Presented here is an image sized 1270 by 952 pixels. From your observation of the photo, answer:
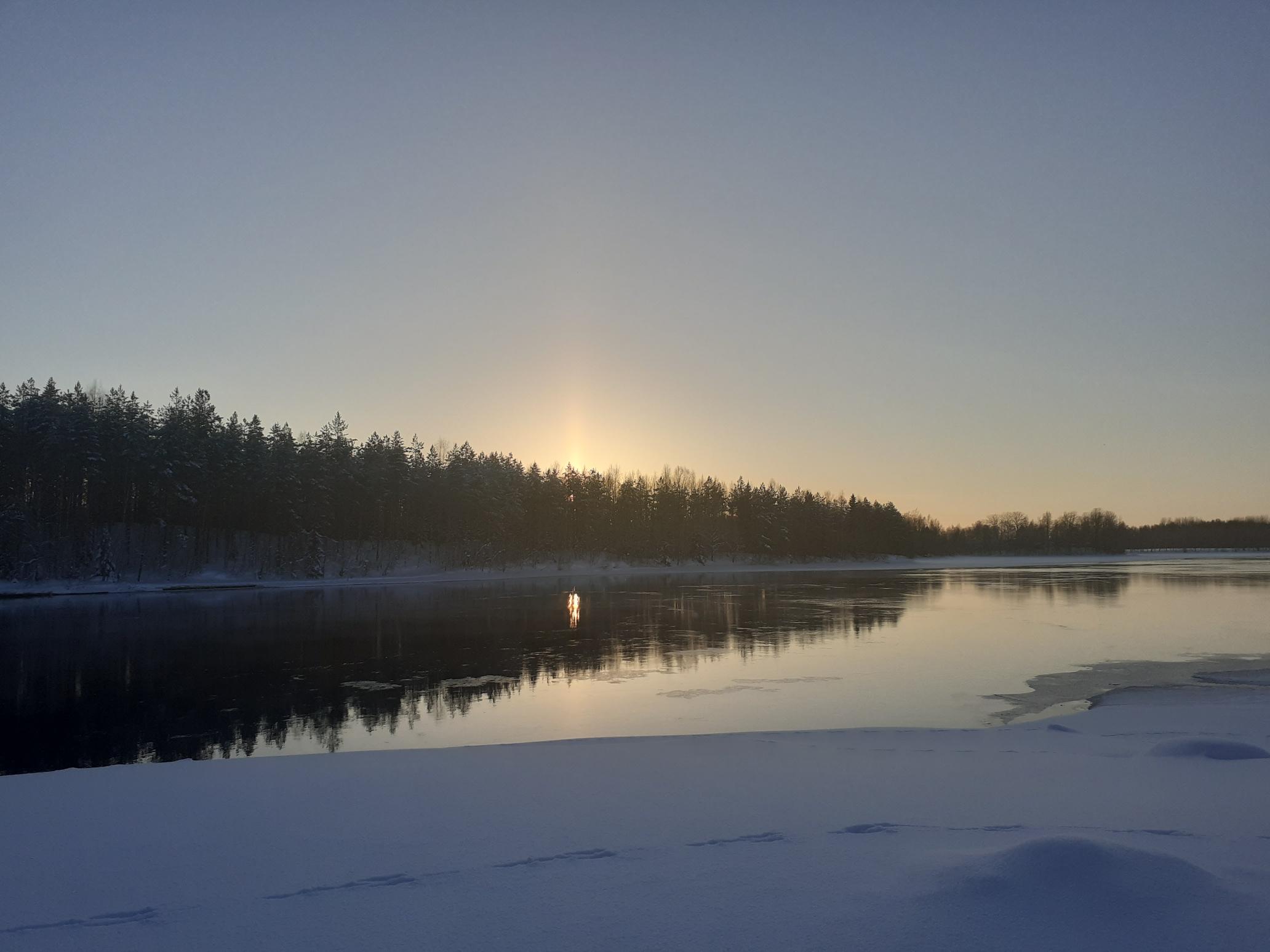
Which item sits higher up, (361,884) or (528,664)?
(361,884)

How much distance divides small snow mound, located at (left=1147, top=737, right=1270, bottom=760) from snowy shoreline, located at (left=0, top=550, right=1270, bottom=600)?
61.5m

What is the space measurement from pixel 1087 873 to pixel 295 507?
248 feet

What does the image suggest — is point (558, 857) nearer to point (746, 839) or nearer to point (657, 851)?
point (657, 851)

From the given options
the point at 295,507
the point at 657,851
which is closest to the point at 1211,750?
the point at 657,851

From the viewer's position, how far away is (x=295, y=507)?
71688mm

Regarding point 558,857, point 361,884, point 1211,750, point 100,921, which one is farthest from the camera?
point 1211,750

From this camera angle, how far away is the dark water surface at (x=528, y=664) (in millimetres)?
13789

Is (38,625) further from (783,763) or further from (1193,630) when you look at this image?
(1193,630)

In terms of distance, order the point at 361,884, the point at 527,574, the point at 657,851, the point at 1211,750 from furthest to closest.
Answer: the point at 527,574, the point at 1211,750, the point at 657,851, the point at 361,884

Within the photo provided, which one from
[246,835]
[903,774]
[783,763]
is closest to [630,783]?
[783,763]

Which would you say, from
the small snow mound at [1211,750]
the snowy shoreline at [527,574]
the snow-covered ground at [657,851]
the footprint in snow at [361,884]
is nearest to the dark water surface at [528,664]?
the small snow mound at [1211,750]

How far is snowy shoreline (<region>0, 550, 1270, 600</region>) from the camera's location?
55.3 m

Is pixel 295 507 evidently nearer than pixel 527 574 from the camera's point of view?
Yes

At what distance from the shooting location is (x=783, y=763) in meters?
9.25
